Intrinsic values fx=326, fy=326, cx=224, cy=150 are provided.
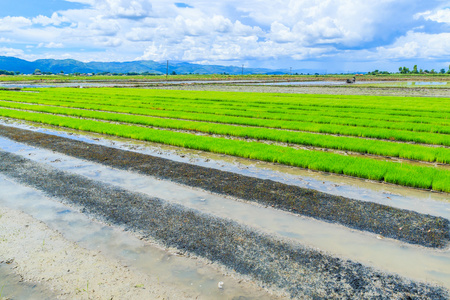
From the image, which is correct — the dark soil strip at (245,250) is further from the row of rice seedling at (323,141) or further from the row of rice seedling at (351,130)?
the row of rice seedling at (351,130)

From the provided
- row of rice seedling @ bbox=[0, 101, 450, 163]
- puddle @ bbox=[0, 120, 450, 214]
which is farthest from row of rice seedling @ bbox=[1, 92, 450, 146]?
puddle @ bbox=[0, 120, 450, 214]

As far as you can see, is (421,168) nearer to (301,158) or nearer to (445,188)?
(445,188)

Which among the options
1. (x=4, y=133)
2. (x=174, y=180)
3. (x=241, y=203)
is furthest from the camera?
(x=4, y=133)

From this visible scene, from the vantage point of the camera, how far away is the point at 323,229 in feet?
23.8

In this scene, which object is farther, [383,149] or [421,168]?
[383,149]

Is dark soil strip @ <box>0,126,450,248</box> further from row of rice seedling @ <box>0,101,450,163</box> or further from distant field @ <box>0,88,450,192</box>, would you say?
row of rice seedling @ <box>0,101,450,163</box>

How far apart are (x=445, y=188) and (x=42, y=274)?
10696mm

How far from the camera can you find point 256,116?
82.8 feet

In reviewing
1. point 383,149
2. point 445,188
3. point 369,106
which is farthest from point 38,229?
point 369,106

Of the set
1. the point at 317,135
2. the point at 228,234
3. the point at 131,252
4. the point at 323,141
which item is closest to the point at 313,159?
the point at 323,141

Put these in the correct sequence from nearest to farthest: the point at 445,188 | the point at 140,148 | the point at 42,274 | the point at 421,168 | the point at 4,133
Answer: the point at 42,274, the point at 445,188, the point at 421,168, the point at 140,148, the point at 4,133

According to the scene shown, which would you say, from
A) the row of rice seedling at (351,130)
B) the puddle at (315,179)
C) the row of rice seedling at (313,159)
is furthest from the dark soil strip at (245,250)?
the row of rice seedling at (351,130)

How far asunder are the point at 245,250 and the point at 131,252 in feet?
7.12

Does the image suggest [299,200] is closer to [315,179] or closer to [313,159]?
[315,179]
